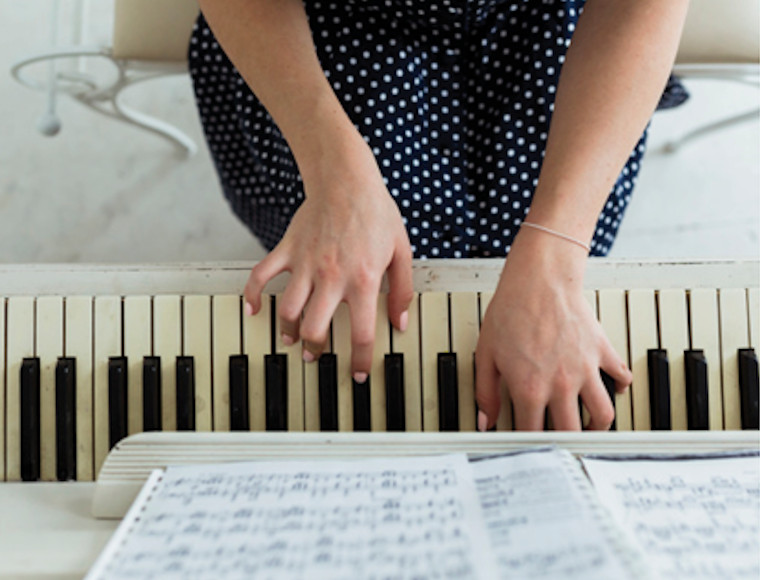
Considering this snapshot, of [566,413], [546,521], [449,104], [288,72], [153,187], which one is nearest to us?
[546,521]

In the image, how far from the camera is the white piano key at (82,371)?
2.29 feet

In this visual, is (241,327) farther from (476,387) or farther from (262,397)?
(476,387)

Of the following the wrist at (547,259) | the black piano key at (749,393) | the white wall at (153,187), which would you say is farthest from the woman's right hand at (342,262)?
the white wall at (153,187)

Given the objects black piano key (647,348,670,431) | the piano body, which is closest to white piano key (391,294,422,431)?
the piano body

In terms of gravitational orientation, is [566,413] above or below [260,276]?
below

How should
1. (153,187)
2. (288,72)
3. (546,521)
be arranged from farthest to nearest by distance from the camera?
(153,187)
(288,72)
(546,521)

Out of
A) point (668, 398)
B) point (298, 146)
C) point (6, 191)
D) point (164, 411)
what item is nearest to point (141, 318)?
point (164, 411)

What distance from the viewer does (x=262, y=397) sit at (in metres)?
0.70

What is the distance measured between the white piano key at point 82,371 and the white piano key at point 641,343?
51 centimetres

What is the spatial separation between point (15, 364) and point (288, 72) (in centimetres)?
39

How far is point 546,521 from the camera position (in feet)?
1.53

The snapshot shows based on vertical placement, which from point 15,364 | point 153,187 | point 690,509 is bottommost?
point 690,509

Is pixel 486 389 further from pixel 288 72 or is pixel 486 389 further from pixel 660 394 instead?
pixel 288 72

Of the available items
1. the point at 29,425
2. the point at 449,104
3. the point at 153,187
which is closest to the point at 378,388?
the point at 29,425
